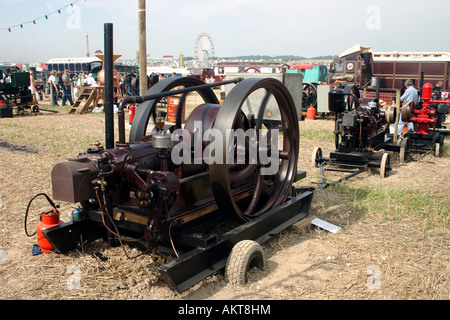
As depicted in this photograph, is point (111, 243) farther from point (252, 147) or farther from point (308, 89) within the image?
point (308, 89)

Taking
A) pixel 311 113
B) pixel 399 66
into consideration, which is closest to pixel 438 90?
pixel 311 113

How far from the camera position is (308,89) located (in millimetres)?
15344

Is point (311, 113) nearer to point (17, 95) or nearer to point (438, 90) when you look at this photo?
point (438, 90)

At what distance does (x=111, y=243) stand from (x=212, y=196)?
3.22ft

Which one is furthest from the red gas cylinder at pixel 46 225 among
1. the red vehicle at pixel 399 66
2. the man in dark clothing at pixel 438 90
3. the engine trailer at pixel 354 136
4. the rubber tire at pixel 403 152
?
the red vehicle at pixel 399 66

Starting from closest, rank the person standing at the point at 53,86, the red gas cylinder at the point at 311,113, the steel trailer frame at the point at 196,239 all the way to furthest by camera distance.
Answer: the steel trailer frame at the point at 196,239 → the red gas cylinder at the point at 311,113 → the person standing at the point at 53,86

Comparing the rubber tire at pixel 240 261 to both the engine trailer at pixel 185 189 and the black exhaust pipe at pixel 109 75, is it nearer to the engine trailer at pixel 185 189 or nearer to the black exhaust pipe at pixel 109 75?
the engine trailer at pixel 185 189

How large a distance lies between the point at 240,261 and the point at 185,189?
0.77 meters

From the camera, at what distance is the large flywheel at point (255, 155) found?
3207 mm

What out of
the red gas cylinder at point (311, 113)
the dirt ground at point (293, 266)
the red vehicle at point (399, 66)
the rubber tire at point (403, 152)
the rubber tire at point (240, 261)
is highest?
the red vehicle at point (399, 66)

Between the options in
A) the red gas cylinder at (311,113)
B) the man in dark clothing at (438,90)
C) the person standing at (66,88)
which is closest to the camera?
the man in dark clothing at (438,90)

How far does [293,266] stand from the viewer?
3.51 meters

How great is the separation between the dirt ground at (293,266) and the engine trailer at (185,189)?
17cm
